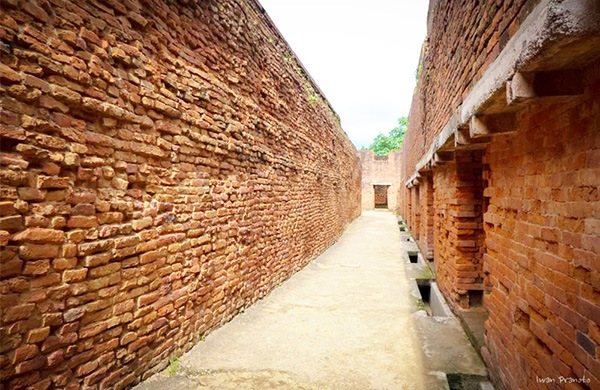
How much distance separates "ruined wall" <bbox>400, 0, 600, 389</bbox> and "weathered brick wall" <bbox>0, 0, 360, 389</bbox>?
264 centimetres

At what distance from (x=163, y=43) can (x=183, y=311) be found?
2661mm

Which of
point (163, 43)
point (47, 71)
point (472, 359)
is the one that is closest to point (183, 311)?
point (47, 71)

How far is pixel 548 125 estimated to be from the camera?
2014 mm

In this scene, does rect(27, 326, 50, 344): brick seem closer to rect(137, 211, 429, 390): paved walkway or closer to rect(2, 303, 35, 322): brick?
rect(2, 303, 35, 322): brick

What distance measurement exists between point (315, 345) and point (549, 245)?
2569 mm

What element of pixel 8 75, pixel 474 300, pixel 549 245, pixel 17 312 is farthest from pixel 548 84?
pixel 474 300

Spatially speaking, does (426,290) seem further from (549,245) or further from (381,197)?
(381,197)

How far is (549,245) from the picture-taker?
2.03 m

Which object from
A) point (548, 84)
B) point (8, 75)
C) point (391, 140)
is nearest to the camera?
point (548, 84)

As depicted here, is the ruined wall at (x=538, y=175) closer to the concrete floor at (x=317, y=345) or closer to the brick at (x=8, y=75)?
the concrete floor at (x=317, y=345)

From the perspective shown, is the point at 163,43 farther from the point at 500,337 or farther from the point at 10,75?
the point at 500,337

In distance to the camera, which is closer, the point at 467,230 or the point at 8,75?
the point at 8,75

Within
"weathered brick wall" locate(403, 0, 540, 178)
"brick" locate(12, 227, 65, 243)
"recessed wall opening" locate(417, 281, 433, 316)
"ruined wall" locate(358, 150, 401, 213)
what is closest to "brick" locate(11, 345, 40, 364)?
"brick" locate(12, 227, 65, 243)

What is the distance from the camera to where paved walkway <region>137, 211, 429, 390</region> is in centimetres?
300
